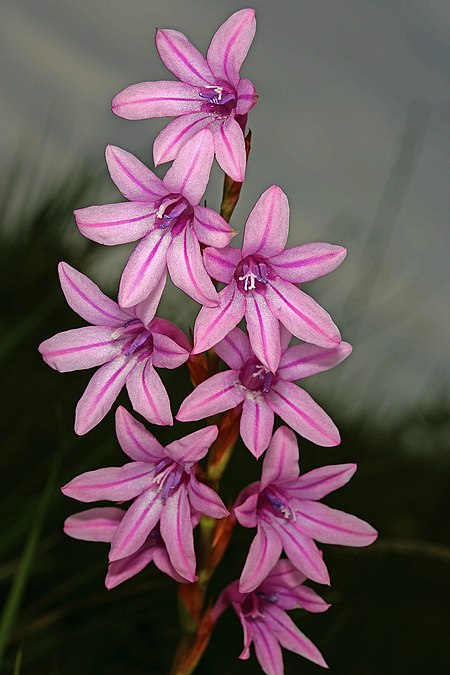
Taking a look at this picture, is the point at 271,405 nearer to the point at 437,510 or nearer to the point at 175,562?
the point at 175,562

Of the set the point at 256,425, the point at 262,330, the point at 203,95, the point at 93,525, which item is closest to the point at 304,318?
the point at 262,330

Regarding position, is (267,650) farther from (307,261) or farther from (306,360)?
(307,261)

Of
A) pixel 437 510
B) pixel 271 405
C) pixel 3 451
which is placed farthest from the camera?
pixel 437 510

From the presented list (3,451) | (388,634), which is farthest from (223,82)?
(388,634)

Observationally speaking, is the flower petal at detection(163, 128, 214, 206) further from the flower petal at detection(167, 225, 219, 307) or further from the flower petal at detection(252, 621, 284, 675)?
the flower petal at detection(252, 621, 284, 675)

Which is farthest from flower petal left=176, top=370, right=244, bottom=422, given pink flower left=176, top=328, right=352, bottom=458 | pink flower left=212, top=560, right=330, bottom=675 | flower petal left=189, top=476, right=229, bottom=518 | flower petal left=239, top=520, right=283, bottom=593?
pink flower left=212, top=560, right=330, bottom=675
